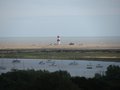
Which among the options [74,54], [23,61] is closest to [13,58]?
[23,61]

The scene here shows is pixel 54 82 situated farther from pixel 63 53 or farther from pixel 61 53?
pixel 63 53

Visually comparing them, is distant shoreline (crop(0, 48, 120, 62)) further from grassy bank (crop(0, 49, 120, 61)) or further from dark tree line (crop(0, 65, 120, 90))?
dark tree line (crop(0, 65, 120, 90))

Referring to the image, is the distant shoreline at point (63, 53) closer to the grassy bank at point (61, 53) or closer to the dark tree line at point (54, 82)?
the grassy bank at point (61, 53)

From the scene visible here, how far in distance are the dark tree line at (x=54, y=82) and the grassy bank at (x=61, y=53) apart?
16.0ft

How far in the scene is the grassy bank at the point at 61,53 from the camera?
11.1m

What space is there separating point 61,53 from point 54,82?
8428 millimetres

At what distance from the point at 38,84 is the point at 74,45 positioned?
8.28 m

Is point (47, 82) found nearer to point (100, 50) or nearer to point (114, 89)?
point (114, 89)

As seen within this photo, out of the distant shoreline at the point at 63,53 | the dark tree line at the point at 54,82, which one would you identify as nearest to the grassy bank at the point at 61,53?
the distant shoreline at the point at 63,53

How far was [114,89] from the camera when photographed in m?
4.92

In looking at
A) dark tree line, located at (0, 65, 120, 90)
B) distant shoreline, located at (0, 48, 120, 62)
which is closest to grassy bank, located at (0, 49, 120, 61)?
distant shoreline, located at (0, 48, 120, 62)

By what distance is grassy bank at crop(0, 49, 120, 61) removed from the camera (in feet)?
36.5

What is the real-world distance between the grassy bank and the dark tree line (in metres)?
4.89

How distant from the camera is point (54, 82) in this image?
4.21m
